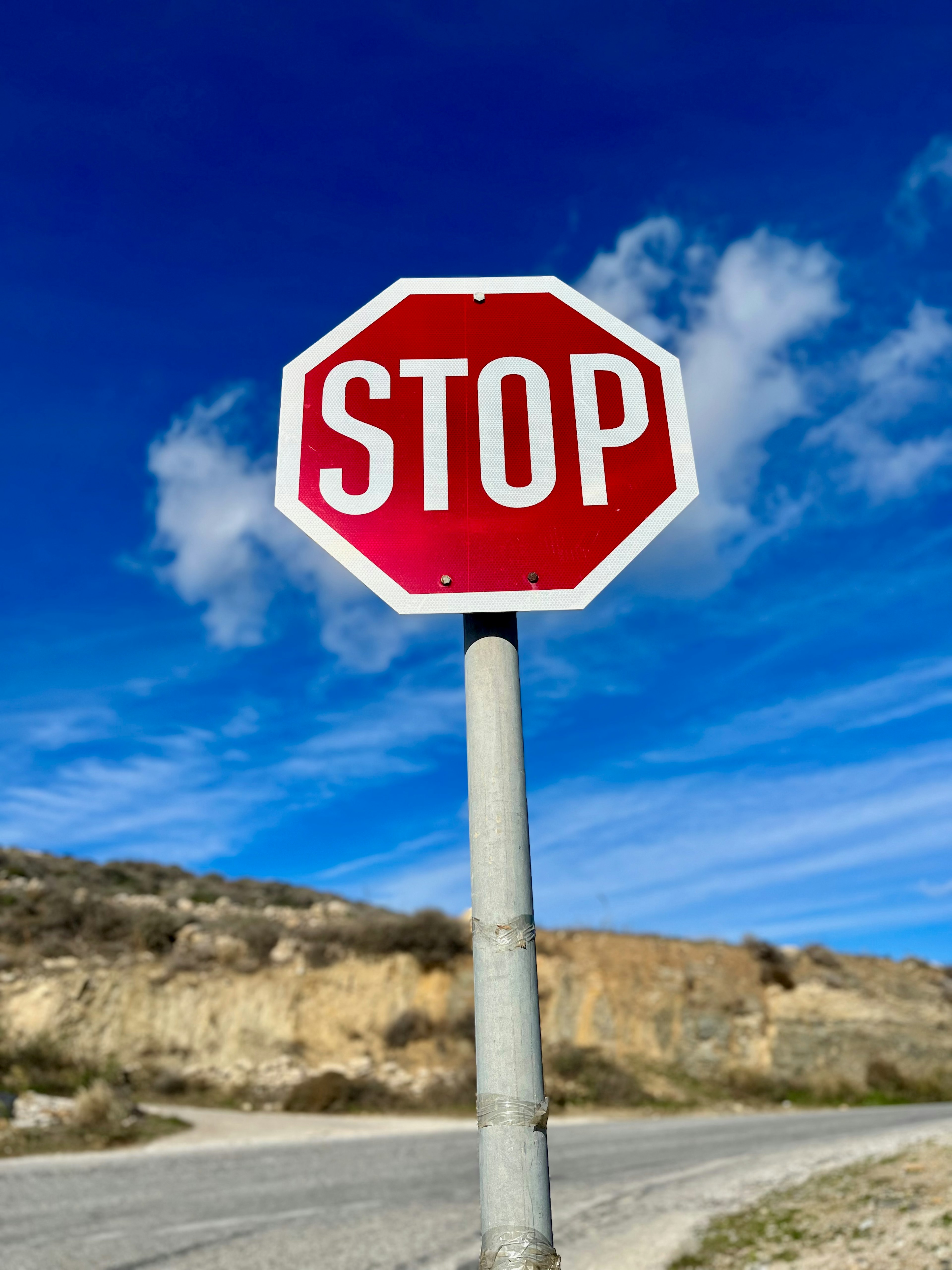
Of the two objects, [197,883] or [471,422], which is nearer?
[471,422]

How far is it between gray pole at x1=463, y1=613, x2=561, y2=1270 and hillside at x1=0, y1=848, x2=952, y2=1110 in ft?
68.5

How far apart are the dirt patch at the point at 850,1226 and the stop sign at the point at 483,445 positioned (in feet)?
15.9

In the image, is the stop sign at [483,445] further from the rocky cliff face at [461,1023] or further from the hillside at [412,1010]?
the rocky cliff face at [461,1023]

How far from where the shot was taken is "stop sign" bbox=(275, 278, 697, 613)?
1.58m

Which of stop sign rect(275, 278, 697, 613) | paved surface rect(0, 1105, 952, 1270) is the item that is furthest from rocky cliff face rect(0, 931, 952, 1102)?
stop sign rect(275, 278, 697, 613)

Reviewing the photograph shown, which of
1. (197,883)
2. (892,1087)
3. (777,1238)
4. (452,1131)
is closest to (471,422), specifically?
(777,1238)

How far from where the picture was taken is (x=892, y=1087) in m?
23.5

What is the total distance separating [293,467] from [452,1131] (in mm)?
16565

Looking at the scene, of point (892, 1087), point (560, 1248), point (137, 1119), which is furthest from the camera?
point (892, 1087)

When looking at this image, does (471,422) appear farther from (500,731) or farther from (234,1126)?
(234,1126)

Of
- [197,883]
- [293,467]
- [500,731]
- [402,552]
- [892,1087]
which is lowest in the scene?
[892,1087]

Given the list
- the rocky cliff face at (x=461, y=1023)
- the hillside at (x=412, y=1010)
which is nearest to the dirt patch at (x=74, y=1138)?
the hillside at (x=412, y=1010)

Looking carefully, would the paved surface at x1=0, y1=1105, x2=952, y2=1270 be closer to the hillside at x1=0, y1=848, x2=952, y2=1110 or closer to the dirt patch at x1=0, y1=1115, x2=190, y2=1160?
the dirt patch at x1=0, y1=1115, x2=190, y2=1160

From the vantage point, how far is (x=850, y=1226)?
582 cm
